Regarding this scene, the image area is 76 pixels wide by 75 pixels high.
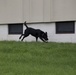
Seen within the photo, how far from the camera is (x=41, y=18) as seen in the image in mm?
18859

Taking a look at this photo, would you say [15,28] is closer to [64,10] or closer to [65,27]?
[65,27]

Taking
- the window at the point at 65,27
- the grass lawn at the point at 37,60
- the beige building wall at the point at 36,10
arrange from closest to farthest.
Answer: the grass lawn at the point at 37,60
the beige building wall at the point at 36,10
the window at the point at 65,27

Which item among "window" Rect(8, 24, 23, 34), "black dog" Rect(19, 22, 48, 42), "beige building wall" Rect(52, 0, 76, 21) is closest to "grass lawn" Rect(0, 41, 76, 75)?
"black dog" Rect(19, 22, 48, 42)

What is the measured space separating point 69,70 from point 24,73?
4.33ft

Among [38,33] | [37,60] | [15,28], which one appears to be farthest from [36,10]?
[37,60]

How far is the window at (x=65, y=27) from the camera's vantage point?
17967 millimetres

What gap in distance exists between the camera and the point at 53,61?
10.9 m

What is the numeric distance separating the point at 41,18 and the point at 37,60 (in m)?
7.95

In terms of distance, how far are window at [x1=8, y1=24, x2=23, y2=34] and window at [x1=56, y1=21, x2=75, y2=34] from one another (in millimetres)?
2828

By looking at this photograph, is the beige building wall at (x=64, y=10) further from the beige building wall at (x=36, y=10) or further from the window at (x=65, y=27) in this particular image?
the window at (x=65, y=27)

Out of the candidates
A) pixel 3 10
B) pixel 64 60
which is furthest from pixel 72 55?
pixel 3 10

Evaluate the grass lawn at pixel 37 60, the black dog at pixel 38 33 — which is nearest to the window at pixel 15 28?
the black dog at pixel 38 33

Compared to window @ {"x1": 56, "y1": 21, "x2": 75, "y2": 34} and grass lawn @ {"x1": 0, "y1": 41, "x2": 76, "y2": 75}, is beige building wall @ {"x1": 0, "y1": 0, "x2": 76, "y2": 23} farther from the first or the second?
grass lawn @ {"x1": 0, "y1": 41, "x2": 76, "y2": 75}

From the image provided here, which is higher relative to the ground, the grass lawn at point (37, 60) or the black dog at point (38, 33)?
the black dog at point (38, 33)
